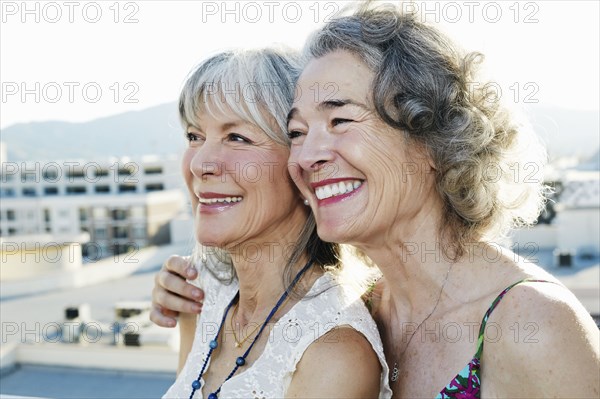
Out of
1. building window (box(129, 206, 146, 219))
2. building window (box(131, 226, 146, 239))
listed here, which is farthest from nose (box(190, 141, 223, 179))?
building window (box(129, 206, 146, 219))

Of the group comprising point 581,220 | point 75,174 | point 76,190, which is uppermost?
point 581,220

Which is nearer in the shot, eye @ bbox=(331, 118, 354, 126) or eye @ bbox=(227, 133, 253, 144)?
eye @ bbox=(331, 118, 354, 126)

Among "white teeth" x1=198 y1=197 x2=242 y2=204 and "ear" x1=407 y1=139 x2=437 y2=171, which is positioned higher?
"ear" x1=407 y1=139 x2=437 y2=171

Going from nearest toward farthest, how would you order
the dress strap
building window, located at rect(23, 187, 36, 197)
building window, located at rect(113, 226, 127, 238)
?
the dress strap < building window, located at rect(113, 226, 127, 238) < building window, located at rect(23, 187, 36, 197)

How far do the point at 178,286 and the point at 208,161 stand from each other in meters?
0.66

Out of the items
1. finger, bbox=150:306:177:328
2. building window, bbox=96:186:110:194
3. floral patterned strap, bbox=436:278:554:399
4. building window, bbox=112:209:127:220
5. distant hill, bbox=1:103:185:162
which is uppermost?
floral patterned strap, bbox=436:278:554:399

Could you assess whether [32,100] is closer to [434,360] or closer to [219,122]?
[219,122]

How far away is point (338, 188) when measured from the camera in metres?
1.71

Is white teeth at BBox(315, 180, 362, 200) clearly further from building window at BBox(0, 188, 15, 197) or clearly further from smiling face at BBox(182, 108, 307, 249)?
building window at BBox(0, 188, 15, 197)

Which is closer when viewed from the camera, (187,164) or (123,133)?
(187,164)

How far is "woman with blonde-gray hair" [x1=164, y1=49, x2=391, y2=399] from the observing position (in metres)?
1.68

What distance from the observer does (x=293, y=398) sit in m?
1.66

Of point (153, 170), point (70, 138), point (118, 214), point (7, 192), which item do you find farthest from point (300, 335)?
point (7, 192)

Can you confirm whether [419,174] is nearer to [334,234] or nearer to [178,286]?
[334,234]
